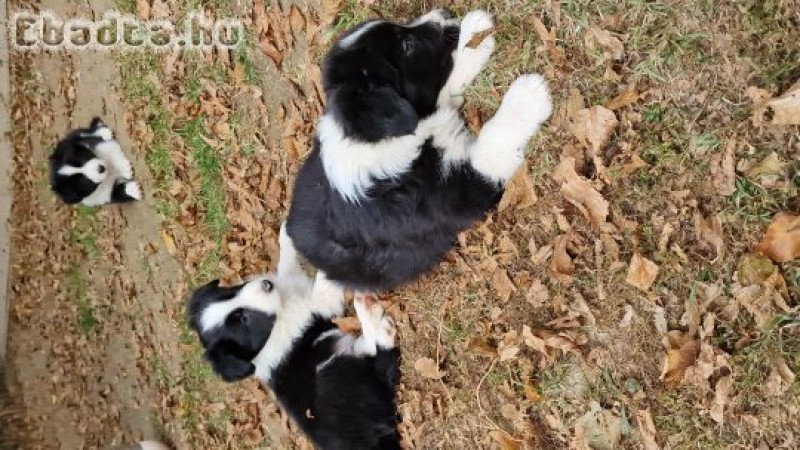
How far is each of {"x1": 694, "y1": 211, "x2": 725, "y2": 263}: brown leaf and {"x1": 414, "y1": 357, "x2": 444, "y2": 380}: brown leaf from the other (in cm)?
176

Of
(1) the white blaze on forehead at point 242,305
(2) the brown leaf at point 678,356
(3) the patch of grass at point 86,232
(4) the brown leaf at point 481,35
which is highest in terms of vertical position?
(4) the brown leaf at point 481,35

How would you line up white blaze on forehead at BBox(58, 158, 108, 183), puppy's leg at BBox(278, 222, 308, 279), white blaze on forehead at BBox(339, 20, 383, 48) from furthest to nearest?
1. white blaze on forehead at BBox(58, 158, 108, 183)
2. puppy's leg at BBox(278, 222, 308, 279)
3. white blaze on forehead at BBox(339, 20, 383, 48)

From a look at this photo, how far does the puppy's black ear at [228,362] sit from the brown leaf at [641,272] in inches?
98.6

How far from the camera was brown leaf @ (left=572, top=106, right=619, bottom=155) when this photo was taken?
333cm

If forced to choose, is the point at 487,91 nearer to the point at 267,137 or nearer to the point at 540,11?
the point at 540,11

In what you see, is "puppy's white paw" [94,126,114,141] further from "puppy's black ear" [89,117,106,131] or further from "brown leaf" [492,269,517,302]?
"brown leaf" [492,269,517,302]

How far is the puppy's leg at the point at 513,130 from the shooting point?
3.54 m

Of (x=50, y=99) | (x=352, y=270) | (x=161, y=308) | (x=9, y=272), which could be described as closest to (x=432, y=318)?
(x=352, y=270)

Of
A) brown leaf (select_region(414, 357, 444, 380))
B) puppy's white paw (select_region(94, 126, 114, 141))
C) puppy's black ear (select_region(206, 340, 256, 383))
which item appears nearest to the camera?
brown leaf (select_region(414, 357, 444, 380))

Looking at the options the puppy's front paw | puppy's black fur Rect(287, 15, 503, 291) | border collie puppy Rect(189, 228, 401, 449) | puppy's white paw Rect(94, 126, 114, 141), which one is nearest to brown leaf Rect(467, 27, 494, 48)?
puppy's black fur Rect(287, 15, 503, 291)

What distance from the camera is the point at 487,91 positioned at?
12.4 feet

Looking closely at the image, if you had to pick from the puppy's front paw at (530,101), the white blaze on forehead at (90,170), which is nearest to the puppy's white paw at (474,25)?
the puppy's front paw at (530,101)

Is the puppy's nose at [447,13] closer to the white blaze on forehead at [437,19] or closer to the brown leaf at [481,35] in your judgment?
the white blaze on forehead at [437,19]

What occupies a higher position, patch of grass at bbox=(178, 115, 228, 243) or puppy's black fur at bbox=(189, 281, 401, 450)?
patch of grass at bbox=(178, 115, 228, 243)
